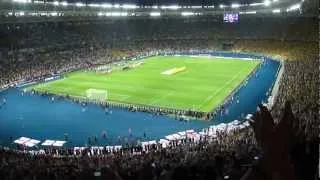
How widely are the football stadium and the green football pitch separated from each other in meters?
0.12

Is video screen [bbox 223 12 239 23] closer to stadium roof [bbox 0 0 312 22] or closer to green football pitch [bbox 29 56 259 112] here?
stadium roof [bbox 0 0 312 22]

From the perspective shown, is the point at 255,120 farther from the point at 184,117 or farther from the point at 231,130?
the point at 184,117

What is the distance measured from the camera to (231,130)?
96.9 ft

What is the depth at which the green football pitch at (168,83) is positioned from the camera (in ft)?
137

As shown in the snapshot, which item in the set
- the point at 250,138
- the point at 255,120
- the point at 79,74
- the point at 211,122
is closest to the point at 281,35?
the point at 79,74

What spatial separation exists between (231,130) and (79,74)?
105 feet

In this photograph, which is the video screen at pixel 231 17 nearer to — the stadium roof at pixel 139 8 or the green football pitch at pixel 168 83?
the stadium roof at pixel 139 8

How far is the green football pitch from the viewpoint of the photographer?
41750 millimetres

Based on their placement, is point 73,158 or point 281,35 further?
point 281,35

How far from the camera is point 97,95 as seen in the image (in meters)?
43.2

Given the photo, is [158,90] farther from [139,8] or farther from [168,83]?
[139,8]

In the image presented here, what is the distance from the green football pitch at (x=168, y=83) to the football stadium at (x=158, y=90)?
0.41ft

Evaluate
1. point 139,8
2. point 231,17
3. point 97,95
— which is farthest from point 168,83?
point 139,8

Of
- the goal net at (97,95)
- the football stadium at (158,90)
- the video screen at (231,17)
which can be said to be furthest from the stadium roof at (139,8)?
the goal net at (97,95)
